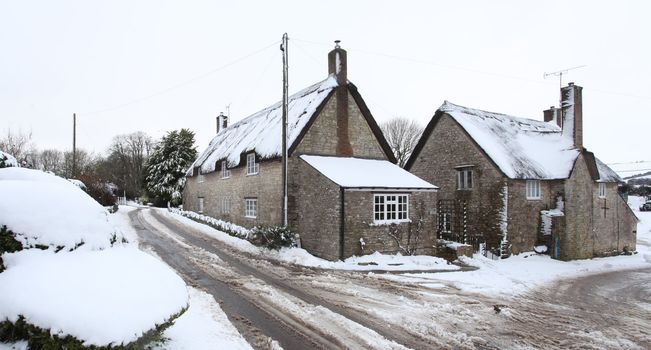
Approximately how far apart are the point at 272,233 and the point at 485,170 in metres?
11.8

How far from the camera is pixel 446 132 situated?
Result: 2333cm

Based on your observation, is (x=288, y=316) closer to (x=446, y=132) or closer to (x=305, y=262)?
(x=305, y=262)

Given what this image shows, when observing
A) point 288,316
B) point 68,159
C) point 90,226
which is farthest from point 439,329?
point 68,159

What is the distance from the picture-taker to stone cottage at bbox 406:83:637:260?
786 inches

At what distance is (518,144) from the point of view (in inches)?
899

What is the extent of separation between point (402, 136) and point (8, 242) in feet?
158

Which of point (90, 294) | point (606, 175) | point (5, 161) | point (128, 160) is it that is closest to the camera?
point (90, 294)

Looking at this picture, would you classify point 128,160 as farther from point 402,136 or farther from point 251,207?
Result: point 251,207

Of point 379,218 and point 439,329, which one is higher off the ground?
point 379,218

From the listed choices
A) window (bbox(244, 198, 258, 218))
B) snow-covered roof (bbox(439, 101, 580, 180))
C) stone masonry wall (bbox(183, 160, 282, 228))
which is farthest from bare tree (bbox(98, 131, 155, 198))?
snow-covered roof (bbox(439, 101, 580, 180))

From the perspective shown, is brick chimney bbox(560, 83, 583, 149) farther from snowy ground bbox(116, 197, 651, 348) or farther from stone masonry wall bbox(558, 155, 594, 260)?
snowy ground bbox(116, 197, 651, 348)

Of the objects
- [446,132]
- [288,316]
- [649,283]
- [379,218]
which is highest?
[446,132]

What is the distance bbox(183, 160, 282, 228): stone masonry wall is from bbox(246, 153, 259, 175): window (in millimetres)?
279

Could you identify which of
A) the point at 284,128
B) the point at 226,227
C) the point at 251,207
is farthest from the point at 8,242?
the point at 226,227
